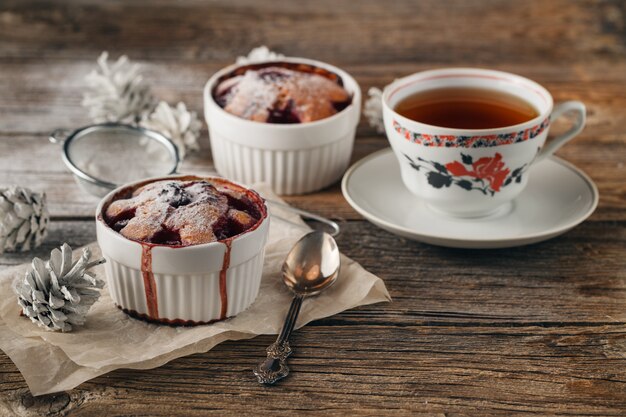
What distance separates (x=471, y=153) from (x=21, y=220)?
2.18ft

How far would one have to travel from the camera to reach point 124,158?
1.58 metres

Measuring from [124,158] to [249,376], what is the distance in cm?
71

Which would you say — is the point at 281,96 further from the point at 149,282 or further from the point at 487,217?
the point at 149,282

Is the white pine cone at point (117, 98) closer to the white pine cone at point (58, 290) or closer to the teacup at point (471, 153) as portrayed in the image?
the teacup at point (471, 153)

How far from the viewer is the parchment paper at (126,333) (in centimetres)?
98

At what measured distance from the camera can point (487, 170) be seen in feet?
4.14

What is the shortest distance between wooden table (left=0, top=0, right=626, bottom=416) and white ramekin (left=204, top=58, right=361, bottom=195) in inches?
1.8

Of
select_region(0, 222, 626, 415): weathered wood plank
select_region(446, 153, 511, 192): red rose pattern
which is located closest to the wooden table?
select_region(0, 222, 626, 415): weathered wood plank

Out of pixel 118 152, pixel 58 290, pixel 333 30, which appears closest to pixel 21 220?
pixel 58 290

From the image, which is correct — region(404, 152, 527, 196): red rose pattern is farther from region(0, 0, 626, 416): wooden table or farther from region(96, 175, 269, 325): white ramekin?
region(96, 175, 269, 325): white ramekin

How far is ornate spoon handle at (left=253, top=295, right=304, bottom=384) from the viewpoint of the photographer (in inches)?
38.9

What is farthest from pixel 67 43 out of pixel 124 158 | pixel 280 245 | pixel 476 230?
pixel 476 230

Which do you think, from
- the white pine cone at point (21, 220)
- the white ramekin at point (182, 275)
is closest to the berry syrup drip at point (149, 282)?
the white ramekin at point (182, 275)

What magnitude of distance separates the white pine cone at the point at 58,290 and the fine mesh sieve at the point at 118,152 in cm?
45
